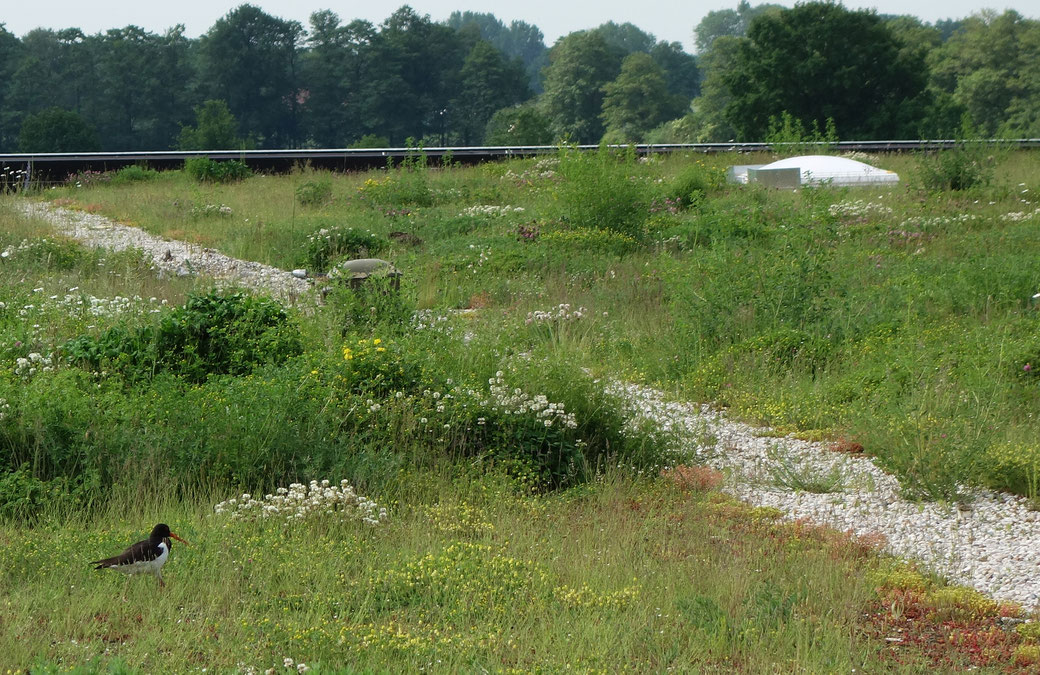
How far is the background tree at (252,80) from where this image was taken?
62.2 metres

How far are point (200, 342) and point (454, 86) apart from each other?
61894 millimetres

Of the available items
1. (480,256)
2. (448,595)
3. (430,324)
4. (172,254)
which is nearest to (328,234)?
(172,254)

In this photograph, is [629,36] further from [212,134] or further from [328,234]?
[328,234]

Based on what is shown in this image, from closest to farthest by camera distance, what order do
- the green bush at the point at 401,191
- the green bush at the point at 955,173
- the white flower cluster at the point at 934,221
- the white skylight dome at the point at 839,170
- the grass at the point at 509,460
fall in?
the grass at the point at 509,460 < the white flower cluster at the point at 934,221 < the green bush at the point at 955,173 < the green bush at the point at 401,191 < the white skylight dome at the point at 839,170

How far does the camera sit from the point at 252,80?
207 feet

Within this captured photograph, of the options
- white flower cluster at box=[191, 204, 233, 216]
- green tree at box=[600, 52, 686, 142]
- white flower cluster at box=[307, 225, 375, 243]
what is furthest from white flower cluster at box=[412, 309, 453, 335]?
green tree at box=[600, 52, 686, 142]

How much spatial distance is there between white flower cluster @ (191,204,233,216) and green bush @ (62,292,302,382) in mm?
10347

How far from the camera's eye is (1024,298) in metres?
10.6

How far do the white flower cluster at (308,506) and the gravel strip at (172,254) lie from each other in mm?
4747

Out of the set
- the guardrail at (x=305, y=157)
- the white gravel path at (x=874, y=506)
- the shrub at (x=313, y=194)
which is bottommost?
the white gravel path at (x=874, y=506)

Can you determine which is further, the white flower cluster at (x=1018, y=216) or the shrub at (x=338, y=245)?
the white flower cluster at (x=1018, y=216)

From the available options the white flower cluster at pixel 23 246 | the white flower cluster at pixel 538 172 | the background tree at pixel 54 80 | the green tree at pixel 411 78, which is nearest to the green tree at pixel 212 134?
the background tree at pixel 54 80

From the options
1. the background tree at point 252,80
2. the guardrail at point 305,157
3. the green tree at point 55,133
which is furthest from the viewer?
the background tree at point 252,80

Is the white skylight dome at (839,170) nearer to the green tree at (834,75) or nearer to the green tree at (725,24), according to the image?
the green tree at (834,75)
